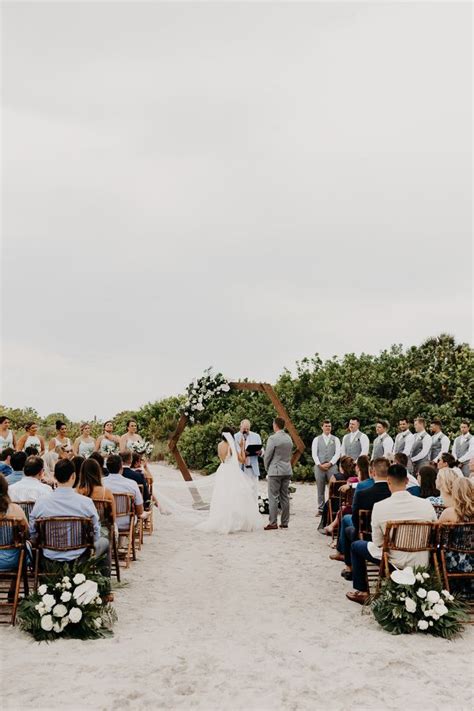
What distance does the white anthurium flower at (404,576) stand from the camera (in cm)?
597

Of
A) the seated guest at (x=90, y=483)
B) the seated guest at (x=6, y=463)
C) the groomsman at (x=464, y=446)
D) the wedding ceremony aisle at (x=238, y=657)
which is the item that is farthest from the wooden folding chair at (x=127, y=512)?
the groomsman at (x=464, y=446)

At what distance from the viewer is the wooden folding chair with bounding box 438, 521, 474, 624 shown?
6.19 metres

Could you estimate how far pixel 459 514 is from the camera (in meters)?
6.24

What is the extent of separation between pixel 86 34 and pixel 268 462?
732cm

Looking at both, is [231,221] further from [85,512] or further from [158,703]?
[158,703]

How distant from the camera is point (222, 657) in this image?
529 cm

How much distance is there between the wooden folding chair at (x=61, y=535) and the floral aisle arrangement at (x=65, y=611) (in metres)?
0.32

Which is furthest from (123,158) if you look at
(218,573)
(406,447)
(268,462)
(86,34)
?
(218,573)

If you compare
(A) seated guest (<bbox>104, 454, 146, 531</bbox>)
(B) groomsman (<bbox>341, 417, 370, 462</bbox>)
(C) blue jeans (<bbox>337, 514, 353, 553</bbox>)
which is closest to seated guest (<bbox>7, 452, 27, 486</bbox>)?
(A) seated guest (<bbox>104, 454, 146, 531</bbox>)

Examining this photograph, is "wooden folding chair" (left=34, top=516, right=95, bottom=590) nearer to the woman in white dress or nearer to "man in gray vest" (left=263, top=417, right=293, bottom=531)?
the woman in white dress

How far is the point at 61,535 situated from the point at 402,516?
3047 millimetres

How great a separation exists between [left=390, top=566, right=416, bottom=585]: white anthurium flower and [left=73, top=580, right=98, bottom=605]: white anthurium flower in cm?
255

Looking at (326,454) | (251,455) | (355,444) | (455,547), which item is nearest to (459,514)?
(455,547)

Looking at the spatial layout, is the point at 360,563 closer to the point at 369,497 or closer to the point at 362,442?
the point at 369,497
